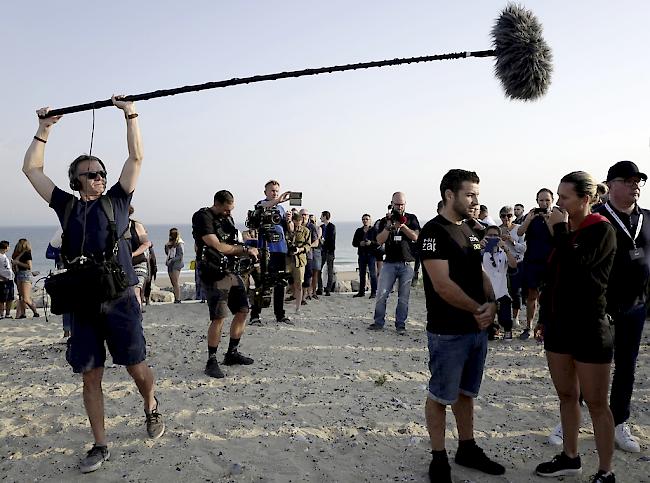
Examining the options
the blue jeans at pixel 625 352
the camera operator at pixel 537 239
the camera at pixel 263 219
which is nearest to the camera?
the blue jeans at pixel 625 352

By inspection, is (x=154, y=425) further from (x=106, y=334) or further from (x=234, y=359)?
(x=234, y=359)

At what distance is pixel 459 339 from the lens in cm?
324

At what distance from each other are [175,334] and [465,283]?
19.0 ft

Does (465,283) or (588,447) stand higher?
(465,283)

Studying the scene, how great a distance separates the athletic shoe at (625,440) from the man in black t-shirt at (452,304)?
1460 mm

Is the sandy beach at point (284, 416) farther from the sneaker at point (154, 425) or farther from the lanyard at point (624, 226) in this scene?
the lanyard at point (624, 226)

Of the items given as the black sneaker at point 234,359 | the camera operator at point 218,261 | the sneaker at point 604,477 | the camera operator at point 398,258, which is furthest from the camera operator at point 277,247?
the sneaker at point 604,477

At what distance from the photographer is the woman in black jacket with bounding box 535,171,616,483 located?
308 centimetres

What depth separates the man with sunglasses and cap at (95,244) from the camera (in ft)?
11.4

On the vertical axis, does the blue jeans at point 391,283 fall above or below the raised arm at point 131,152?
below

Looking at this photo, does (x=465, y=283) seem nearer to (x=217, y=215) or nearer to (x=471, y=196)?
(x=471, y=196)

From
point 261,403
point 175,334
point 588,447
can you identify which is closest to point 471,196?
point 588,447

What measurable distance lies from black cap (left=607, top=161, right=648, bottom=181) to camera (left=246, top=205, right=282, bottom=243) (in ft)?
13.4

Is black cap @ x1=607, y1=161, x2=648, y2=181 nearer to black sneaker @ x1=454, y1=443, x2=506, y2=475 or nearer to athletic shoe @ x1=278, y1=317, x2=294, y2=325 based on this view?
black sneaker @ x1=454, y1=443, x2=506, y2=475
